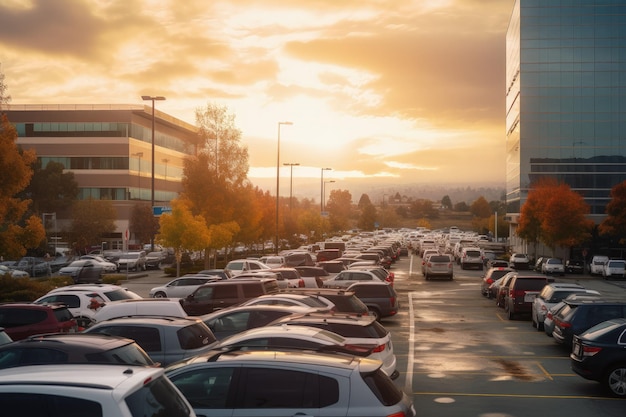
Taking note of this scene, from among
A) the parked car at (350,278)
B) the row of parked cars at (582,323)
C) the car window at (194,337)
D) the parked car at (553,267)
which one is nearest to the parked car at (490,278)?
the row of parked cars at (582,323)

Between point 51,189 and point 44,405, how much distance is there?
3210 inches

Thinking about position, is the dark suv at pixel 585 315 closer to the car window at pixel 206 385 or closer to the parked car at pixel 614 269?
the car window at pixel 206 385

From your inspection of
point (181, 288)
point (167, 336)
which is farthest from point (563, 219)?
point (167, 336)

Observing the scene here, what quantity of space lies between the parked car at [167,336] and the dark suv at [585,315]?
33.6ft

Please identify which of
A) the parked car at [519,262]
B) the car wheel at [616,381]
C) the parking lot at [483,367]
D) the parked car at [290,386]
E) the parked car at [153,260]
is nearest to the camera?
the parked car at [290,386]

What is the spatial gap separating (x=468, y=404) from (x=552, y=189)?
60200 mm

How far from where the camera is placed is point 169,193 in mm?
97250

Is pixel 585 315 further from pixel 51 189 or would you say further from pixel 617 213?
pixel 51 189

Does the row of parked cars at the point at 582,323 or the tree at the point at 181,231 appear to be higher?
the tree at the point at 181,231

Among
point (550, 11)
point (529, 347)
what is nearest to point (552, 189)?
point (550, 11)

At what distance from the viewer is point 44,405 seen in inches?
230

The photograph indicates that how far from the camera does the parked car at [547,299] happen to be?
24547 mm

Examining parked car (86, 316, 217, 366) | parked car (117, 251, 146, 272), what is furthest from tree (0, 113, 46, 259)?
parked car (117, 251, 146, 272)

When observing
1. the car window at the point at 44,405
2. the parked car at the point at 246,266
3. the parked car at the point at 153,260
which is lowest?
the parked car at the point at 153,260
